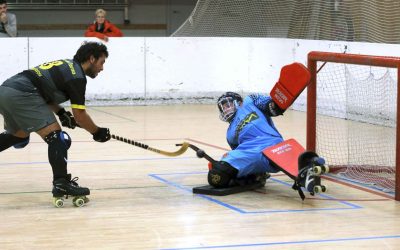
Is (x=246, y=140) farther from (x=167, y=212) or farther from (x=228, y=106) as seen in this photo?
(x=167, y=212)

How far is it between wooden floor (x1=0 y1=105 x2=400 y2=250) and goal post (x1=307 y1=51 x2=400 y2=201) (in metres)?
0.39

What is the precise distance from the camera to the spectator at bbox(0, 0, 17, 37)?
36.2ft

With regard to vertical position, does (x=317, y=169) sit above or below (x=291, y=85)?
below

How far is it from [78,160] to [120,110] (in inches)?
153

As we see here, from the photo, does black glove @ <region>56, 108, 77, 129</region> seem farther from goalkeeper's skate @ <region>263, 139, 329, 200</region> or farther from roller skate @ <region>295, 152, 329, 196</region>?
roller skate @ <region>295, 152, 329, 196</region>

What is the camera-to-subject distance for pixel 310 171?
208 inches

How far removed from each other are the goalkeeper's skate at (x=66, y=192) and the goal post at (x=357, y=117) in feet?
6.85

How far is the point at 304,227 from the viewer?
4.67 meters

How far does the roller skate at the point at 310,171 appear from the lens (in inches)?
207

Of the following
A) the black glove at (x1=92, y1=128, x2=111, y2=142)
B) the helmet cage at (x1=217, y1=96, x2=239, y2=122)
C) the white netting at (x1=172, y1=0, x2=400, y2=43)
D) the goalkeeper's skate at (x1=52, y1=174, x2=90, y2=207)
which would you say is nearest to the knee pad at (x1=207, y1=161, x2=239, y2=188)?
the helmet cage at (x1=217, y1=96, x2=239, y2=122)

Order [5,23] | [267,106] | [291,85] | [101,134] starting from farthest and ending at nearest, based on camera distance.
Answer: [5,23]
[267,106]
[291,85]
[101,134]

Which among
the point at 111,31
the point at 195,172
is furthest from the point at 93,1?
the point at 195,172

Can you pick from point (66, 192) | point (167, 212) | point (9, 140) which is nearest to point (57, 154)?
point (66, 192)

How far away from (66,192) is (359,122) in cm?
417
